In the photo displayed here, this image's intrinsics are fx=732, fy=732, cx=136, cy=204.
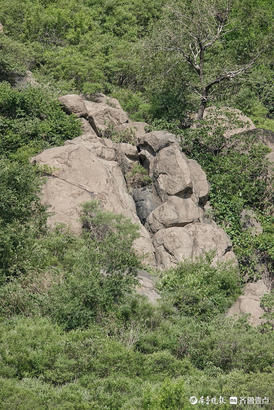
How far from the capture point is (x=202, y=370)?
18984 millimetres

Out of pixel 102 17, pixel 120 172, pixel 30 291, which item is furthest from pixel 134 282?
pixel 102 17

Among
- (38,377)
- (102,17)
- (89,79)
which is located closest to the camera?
(38,377)

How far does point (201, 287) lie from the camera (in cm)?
2234

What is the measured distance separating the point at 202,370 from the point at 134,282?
3332 mm

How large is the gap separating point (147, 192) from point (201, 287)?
522 centimetres

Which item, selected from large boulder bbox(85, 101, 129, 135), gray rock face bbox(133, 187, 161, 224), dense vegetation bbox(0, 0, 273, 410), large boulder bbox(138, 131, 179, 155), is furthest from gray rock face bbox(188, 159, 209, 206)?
large boulder bbox(85, 101, 129, 135)

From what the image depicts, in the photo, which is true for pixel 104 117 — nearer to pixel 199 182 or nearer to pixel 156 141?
pixel 156 141

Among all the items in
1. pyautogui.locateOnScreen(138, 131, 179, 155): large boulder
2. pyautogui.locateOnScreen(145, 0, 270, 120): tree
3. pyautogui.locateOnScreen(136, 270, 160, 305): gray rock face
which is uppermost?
Answer: pyautogui.locateOnScreen(145, 0, 270, 120): tree

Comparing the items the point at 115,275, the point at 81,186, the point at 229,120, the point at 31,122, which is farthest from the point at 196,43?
the point at 115,275

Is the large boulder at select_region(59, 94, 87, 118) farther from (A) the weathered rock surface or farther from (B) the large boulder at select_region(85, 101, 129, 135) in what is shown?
(A) the weathered rock surface

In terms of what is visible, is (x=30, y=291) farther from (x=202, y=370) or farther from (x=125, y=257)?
(x=202, y=370)

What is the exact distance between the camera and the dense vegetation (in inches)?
673

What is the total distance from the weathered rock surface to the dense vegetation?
0.25 meters

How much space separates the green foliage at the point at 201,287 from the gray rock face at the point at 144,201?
3099 millimetres
